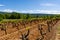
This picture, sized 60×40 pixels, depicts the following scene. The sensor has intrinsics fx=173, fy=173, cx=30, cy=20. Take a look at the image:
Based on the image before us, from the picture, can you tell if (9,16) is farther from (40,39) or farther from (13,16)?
(40,39)

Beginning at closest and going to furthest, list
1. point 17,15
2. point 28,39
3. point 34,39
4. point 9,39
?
point 28,39
point 34,39
point 9,39
point 17,15

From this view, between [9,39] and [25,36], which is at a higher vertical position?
[25,36]

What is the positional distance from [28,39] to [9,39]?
5.22m

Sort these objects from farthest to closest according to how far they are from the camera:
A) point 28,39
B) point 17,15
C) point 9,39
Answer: point 17,15, point 9,39, point 28,39

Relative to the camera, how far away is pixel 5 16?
108m

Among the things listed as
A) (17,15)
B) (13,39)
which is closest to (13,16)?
(17,15)

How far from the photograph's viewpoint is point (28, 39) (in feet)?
40.1

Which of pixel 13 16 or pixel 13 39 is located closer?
pixel 13 39

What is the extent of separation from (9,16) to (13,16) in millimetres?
3373

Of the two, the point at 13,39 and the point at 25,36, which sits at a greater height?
the point at 25,36

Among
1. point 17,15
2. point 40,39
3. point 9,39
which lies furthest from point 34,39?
point 17,15

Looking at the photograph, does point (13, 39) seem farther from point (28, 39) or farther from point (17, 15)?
point (17, 15)

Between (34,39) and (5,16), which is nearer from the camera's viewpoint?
(34,39)

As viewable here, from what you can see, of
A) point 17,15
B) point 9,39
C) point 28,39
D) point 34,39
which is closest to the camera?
point 28,39
